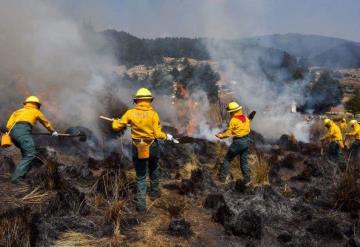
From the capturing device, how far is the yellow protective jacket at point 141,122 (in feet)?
21.0

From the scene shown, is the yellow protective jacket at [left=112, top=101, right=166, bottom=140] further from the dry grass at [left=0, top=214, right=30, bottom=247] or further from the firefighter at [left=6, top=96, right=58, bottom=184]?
the dry grass at [left=0, top=214, right=30, bottom=247]

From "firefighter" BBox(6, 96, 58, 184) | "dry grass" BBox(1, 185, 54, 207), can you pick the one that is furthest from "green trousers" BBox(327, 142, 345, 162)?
"dry grass" BBox(1, 185, 54, 207)

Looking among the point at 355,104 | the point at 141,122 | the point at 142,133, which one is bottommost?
the point at 355,104

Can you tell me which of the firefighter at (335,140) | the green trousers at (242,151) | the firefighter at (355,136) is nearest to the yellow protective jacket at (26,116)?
the green trousers at (242,151)

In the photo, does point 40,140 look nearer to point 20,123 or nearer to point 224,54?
point 20,123

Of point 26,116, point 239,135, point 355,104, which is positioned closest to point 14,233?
point 26,116

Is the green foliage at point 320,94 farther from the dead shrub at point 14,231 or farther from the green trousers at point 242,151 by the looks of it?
the dead shrub at point 14,231

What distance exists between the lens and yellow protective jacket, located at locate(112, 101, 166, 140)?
21.0ft

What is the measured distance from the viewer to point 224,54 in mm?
34562

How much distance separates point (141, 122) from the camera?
252 inches

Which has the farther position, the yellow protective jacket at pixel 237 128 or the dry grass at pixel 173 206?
the yellow protective jacket at pixel 237 128

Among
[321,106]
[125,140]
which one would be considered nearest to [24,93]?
[125,140]

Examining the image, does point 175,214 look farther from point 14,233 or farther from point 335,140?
point 335,140

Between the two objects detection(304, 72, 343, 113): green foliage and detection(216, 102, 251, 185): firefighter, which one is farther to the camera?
detection(304, 72, 343, 113): green foliage
